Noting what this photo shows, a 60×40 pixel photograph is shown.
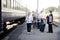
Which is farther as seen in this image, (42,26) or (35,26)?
(35,26)

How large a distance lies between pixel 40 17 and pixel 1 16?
8928mm

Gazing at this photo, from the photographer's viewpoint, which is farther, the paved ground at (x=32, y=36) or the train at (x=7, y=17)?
the paved ground at (x=32, y=36)

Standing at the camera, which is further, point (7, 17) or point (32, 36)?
point (32, 36)

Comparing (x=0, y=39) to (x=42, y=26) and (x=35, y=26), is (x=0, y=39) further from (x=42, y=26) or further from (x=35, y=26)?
(x=35, y=26)

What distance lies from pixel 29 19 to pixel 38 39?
3.17 metres

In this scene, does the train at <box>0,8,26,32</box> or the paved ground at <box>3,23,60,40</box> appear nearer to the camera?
the train at <box>0,8,26,32</box>

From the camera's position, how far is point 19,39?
13234 millimetres

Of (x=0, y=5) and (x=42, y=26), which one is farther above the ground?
(x=0, y=5)

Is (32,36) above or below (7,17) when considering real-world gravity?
below

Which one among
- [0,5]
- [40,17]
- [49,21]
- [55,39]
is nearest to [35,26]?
[40,17]

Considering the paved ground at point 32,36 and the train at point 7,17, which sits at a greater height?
the train at point 7,17

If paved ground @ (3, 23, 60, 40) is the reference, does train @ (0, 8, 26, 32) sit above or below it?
above

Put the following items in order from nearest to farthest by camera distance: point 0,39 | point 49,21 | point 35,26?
point 0,39
point 49,21
point 35,26

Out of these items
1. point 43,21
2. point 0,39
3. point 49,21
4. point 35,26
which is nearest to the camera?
point 0,39
